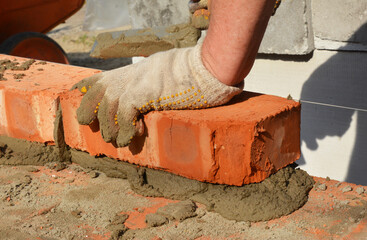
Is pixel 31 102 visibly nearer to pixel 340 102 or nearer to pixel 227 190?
pixel 227 190

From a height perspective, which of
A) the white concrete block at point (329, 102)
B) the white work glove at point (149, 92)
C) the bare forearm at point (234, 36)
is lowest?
the white concrete block at point (329, 102)

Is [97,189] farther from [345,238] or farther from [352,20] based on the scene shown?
[352,20]

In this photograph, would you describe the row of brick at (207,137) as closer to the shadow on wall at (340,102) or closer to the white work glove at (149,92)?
the white work glove at (149,92)

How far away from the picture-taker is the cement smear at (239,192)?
1798mm

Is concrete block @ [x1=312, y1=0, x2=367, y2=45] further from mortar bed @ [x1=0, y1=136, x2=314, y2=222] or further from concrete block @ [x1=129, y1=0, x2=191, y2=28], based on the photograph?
mortar bed @ [x1=0, y1=136, x2=314, y2=222]

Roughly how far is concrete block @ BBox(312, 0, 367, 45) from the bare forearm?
5.12 feet

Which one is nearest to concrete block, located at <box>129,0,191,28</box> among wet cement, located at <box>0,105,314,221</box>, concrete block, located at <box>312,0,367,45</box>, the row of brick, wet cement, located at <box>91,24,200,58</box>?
wet cement, located at <box>91,24,200,58</box>

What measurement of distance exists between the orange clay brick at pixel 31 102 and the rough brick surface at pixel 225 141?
0.48 meters

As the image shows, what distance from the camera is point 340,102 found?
348 cm

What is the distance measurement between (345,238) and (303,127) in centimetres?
217

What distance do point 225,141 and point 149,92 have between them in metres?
0.37

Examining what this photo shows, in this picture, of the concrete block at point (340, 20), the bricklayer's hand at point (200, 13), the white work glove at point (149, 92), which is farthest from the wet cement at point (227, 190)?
the concrete block at point (340, 20)

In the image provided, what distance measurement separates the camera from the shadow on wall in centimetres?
333

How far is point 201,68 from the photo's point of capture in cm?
189
